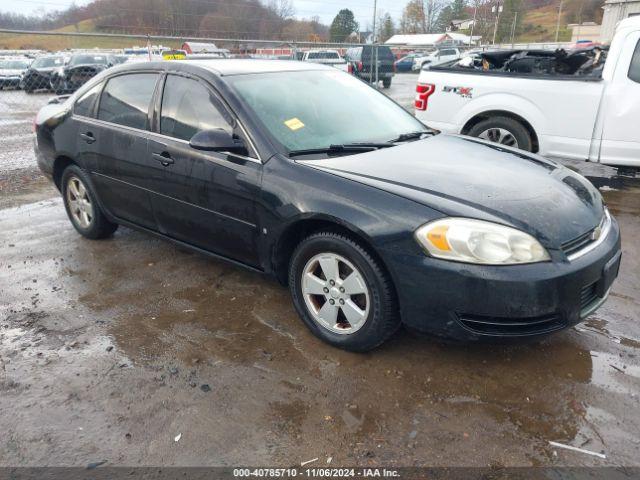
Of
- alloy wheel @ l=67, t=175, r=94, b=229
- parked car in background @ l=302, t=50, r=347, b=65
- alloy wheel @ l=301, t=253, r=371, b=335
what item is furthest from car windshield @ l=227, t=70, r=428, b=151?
parked car in background @ l=302, t=50, r=347, b=65

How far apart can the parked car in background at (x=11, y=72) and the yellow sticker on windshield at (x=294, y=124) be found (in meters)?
22.6

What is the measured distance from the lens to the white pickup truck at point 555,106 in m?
5.71

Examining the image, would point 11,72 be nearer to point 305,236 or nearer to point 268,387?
point 305,236

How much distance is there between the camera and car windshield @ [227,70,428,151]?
3.46 metres

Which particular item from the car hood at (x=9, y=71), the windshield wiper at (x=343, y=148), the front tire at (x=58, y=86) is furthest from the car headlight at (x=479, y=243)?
the car hood at (x=9, y=71)

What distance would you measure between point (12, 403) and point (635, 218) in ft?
18.4

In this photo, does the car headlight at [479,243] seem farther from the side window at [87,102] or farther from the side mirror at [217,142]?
the side window at [87,102]

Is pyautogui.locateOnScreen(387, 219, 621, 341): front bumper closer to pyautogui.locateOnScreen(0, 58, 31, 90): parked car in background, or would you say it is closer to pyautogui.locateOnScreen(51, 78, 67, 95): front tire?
pyautogui.locateOnScreen(51, 78, 67, 95): front tire

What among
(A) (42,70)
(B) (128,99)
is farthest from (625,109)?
(A) (42,70)

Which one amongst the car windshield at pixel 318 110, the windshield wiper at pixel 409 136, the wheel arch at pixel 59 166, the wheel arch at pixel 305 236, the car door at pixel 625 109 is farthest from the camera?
the car door at pixel 625 109

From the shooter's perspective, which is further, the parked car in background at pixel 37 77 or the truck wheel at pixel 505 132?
the parked car in background at pixel 37 77

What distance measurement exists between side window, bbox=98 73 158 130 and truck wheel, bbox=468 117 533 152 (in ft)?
12.9

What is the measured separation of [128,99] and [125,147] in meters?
0.42

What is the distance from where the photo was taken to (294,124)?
3516mm
